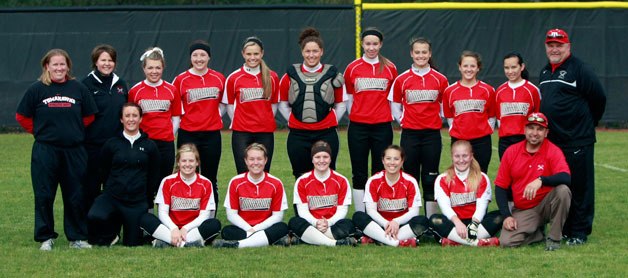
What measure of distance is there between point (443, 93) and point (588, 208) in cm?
151

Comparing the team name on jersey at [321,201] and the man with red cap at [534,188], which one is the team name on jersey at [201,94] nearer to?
the team name on jersey at [321,201]

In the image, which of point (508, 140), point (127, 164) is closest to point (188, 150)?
point (127, 164)

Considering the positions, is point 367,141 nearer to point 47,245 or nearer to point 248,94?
point 248,94

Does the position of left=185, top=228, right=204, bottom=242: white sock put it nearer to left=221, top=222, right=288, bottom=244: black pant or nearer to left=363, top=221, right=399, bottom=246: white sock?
left=221, top=222, right=288, bottom=244: black pant

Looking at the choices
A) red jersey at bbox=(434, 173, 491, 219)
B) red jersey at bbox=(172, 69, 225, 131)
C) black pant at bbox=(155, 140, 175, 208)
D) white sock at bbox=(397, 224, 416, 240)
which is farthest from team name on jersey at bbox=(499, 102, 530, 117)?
black pant at bbox=(155, 140, 175, 208)

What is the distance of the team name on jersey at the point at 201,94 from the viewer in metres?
8.67

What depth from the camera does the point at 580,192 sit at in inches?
319

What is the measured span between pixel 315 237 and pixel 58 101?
7.21 ft

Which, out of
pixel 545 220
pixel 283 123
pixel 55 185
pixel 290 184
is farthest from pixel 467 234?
pixel 283 123

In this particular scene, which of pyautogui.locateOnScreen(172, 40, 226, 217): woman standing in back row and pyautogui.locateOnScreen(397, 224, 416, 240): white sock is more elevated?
pyautogui.locateOnScreen(172, 40, 226, 217): woman standing in back row

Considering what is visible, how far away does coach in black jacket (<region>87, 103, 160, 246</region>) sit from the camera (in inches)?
316

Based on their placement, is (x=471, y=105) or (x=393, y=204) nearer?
(x=393, y=204)

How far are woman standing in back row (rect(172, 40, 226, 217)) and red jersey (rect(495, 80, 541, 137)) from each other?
235 cm

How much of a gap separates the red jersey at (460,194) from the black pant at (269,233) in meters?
1.27
